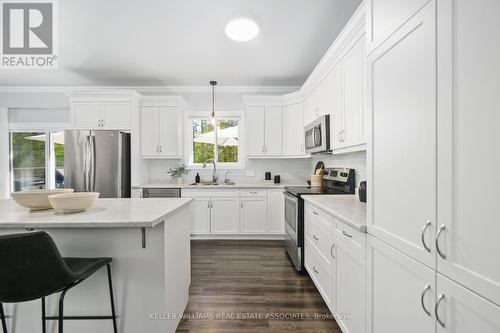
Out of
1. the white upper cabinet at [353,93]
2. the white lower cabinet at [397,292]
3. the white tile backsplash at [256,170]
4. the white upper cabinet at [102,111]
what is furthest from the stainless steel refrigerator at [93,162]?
the white lower cabinet at [397,292]

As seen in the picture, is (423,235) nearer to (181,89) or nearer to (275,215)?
(275,215)

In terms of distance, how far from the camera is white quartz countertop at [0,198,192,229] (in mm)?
1394

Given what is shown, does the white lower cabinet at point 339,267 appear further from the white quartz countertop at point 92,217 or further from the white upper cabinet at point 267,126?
the white upper cabinet at point 267,126

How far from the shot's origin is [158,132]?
4258mm

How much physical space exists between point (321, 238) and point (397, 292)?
1.02m

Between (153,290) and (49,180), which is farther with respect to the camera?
(49,180)

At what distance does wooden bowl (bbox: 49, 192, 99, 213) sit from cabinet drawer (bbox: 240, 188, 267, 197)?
256cm

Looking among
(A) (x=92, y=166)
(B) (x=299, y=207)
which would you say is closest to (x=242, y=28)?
(B) (x=299, y=207)

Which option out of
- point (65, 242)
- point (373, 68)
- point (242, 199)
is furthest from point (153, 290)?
point (242, 199)

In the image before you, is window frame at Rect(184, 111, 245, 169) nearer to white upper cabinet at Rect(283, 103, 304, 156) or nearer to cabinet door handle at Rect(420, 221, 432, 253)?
white upper cabinet at Rect(283, 103, 304, 156)

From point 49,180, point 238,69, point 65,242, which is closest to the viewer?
point 65,242

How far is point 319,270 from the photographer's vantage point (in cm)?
223

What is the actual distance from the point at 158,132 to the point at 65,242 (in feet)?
9.38

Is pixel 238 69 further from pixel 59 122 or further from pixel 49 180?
pixel 49 180
